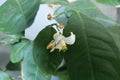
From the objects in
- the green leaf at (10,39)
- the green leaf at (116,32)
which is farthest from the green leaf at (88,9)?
the green leaf at (10,39)

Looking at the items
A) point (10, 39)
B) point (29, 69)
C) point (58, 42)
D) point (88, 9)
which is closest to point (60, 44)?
point (58, 42)

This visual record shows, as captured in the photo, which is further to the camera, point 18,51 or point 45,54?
point 18,51

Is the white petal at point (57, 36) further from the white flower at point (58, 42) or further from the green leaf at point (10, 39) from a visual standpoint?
the green leaf at point (10, 39)

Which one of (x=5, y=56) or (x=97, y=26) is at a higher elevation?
(x=97, y=26)

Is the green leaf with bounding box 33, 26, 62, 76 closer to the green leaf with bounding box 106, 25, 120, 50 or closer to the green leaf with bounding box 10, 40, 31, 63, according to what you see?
the green leaf with bounding box 106, 25, 120, 50

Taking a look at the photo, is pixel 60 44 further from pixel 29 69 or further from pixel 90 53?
pixel 29 69

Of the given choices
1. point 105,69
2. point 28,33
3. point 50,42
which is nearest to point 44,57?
point 50,42

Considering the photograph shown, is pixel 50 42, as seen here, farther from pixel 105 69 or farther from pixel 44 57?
pixel 105 69
